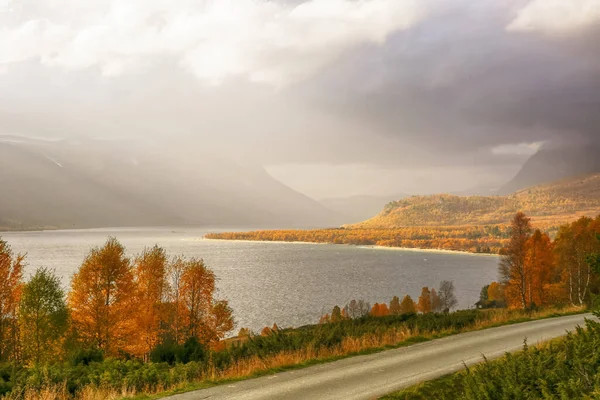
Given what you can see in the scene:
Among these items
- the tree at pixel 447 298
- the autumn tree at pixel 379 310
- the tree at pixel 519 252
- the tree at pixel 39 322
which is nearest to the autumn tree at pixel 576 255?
the tree at pixel 519 252

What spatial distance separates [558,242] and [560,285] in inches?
265

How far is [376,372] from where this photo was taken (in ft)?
52.3

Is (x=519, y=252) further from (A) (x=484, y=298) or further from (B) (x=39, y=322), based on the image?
(B) (x=39, y=322)

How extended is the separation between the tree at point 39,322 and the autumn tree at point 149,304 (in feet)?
29.6

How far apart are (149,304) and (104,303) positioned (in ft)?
28.2

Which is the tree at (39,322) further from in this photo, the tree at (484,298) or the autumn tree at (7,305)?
the tree at (484,298)

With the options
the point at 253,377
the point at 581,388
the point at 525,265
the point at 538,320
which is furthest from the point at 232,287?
the point at 581,388

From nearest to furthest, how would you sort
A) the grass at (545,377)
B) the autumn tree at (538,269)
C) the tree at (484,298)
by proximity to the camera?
the grass at (545,377) → the autumn tree at (538,269) → the tree at (484,298)

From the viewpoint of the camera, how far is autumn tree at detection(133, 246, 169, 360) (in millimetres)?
55344

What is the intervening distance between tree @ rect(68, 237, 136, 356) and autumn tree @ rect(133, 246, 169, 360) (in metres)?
2.14

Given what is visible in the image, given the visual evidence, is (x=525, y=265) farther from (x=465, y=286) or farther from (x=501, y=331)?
(x=465, y=286)

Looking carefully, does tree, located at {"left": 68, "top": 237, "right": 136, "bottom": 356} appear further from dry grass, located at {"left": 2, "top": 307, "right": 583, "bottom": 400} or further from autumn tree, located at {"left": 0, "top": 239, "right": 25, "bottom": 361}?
dry grass, located at {"left": 2, "top": 307, "right": 583, "bottom": 400}

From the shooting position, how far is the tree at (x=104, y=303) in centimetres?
5091

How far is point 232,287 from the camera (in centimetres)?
12850
